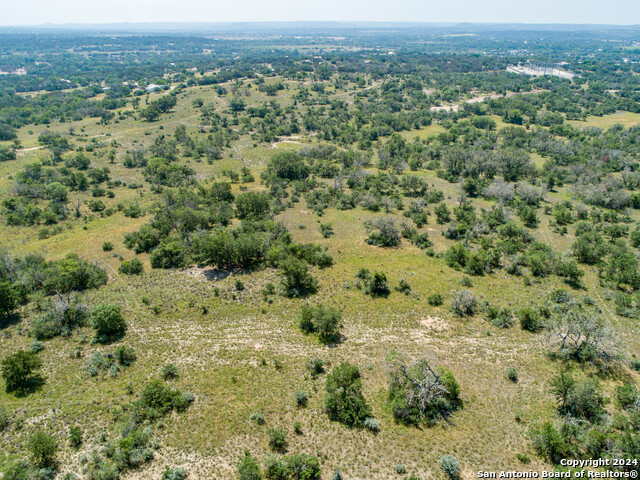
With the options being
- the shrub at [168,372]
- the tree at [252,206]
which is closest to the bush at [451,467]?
the shrub at [168,372]

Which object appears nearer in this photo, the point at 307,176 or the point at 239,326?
the point at 239,326

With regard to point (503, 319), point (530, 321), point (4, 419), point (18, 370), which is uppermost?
point (18, 370)

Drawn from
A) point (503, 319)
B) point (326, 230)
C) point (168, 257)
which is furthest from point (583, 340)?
point (168, 257)

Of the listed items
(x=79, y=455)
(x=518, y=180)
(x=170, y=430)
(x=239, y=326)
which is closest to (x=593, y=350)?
(x=239, y=326)

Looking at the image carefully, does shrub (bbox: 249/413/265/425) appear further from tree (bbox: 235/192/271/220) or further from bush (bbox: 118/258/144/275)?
tree (bbox: 235/192/271/220)

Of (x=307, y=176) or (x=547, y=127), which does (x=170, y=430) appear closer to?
(x=307, y=176)

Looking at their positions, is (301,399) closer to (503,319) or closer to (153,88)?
(503,319)

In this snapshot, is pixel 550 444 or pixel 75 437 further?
pixel 75 437
